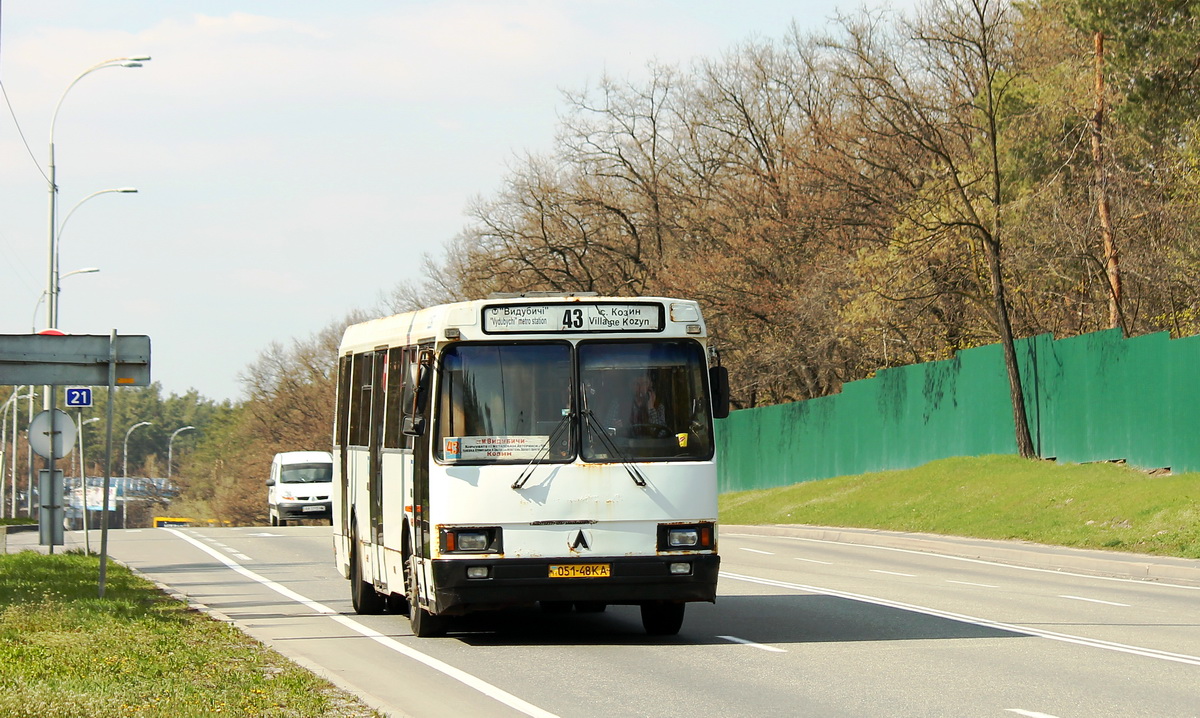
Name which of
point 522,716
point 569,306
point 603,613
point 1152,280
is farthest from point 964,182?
point 522,716

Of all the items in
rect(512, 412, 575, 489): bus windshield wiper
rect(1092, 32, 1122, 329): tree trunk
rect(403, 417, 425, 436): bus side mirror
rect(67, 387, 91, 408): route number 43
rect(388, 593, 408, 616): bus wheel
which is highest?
rect(1092, 32, 1122, 329): tree trunk

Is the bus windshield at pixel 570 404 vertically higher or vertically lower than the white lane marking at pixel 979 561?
higher

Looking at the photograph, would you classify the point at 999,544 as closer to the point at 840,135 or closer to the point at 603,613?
the point at 603,613

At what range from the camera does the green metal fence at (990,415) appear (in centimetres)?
2819

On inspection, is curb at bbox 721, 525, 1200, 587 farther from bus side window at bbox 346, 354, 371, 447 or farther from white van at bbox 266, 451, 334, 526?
white van at bbox 266, 451, 334, 526

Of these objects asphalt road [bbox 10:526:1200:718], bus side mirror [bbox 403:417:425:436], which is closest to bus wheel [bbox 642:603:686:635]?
asphalt road [bbox 10:526:1200:718]

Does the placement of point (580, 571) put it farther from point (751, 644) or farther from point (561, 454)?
point (751, 644)

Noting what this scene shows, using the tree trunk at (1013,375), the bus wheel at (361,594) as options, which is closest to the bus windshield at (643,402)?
the bus wheel at (361,594)

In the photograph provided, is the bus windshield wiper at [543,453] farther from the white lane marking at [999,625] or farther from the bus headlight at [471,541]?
the white lane marking at [999,625]

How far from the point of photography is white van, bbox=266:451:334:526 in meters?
44.0

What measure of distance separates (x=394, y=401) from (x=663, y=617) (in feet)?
10.3

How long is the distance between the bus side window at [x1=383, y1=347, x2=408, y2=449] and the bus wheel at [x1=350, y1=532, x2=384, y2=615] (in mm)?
2110

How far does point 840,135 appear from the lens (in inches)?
1598

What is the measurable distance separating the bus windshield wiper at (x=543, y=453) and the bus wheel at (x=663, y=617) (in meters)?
1.82
